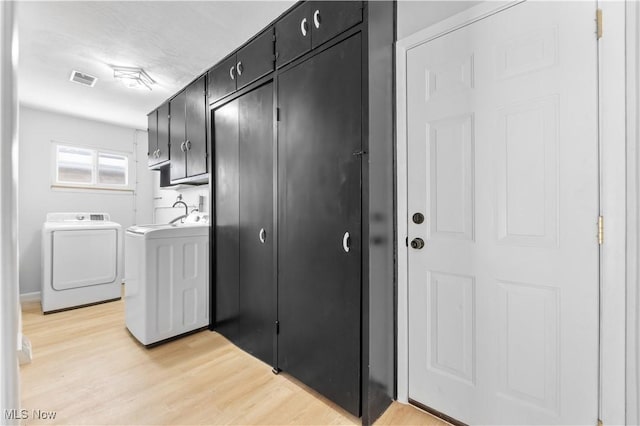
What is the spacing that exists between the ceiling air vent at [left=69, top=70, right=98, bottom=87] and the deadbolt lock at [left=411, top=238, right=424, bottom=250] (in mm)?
3207

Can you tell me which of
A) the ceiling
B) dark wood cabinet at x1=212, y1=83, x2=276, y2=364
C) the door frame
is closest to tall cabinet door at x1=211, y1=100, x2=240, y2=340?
dark wood cabinet at x1=212, y1=83, x2=276, y2=364

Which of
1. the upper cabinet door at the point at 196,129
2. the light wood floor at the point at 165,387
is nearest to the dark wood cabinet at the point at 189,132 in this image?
the upper cabinet door at the point at 196,129

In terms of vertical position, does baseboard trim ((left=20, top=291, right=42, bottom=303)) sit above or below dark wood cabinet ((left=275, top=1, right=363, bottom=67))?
below

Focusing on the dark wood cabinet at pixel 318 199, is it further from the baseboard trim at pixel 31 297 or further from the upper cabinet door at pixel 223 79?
the baseboard trim at pixel 31 297

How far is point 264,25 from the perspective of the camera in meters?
1.91

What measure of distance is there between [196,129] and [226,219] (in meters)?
0.99

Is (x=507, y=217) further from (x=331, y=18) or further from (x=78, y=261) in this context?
(x=78, y=261)

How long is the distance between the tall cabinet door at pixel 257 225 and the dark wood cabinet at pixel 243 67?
118mm

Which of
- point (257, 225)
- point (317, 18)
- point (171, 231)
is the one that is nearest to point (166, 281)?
point (171, 231)

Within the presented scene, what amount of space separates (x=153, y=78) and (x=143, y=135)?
80.8 inches

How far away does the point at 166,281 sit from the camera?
2252 mm

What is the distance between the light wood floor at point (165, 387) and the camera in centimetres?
146

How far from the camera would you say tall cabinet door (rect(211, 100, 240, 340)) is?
7.29 ft

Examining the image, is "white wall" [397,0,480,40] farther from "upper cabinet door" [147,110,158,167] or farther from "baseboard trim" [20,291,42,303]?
"baseboard trim" [20,291,42,303]
